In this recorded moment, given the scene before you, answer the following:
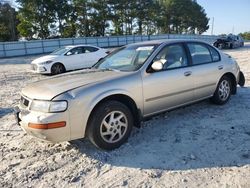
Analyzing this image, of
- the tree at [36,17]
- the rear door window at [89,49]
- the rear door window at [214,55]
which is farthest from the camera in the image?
the tree at [36,17]

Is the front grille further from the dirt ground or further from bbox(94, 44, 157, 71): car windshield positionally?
bbox(94, 44, 157, 71): car windshield

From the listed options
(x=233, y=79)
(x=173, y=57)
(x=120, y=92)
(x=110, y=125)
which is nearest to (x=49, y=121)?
(x=110, y=125)

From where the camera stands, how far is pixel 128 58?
5.04 meters

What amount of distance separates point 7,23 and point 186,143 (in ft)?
137

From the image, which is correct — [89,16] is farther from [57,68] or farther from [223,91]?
[223,91]

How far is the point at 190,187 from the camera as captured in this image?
322cm

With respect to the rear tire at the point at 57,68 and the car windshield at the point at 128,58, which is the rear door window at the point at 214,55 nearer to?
the car windshield at the point at 128,58

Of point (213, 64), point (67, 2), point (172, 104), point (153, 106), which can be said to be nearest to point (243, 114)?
point (213, 64)

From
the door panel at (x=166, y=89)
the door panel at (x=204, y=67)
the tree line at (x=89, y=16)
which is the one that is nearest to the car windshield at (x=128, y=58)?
the door panel at (x=166, y=89)

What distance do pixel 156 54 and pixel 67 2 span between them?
125 feet

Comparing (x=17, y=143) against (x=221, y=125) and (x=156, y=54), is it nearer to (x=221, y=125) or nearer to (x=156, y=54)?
(x=156, y=54)

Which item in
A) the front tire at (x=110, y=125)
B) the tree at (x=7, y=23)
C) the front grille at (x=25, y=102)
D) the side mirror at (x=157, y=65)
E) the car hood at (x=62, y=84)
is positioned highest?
the tree at (x=7, y=23)

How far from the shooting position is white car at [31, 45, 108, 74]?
1241 cm

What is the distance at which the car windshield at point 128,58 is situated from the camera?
4.72 metres
